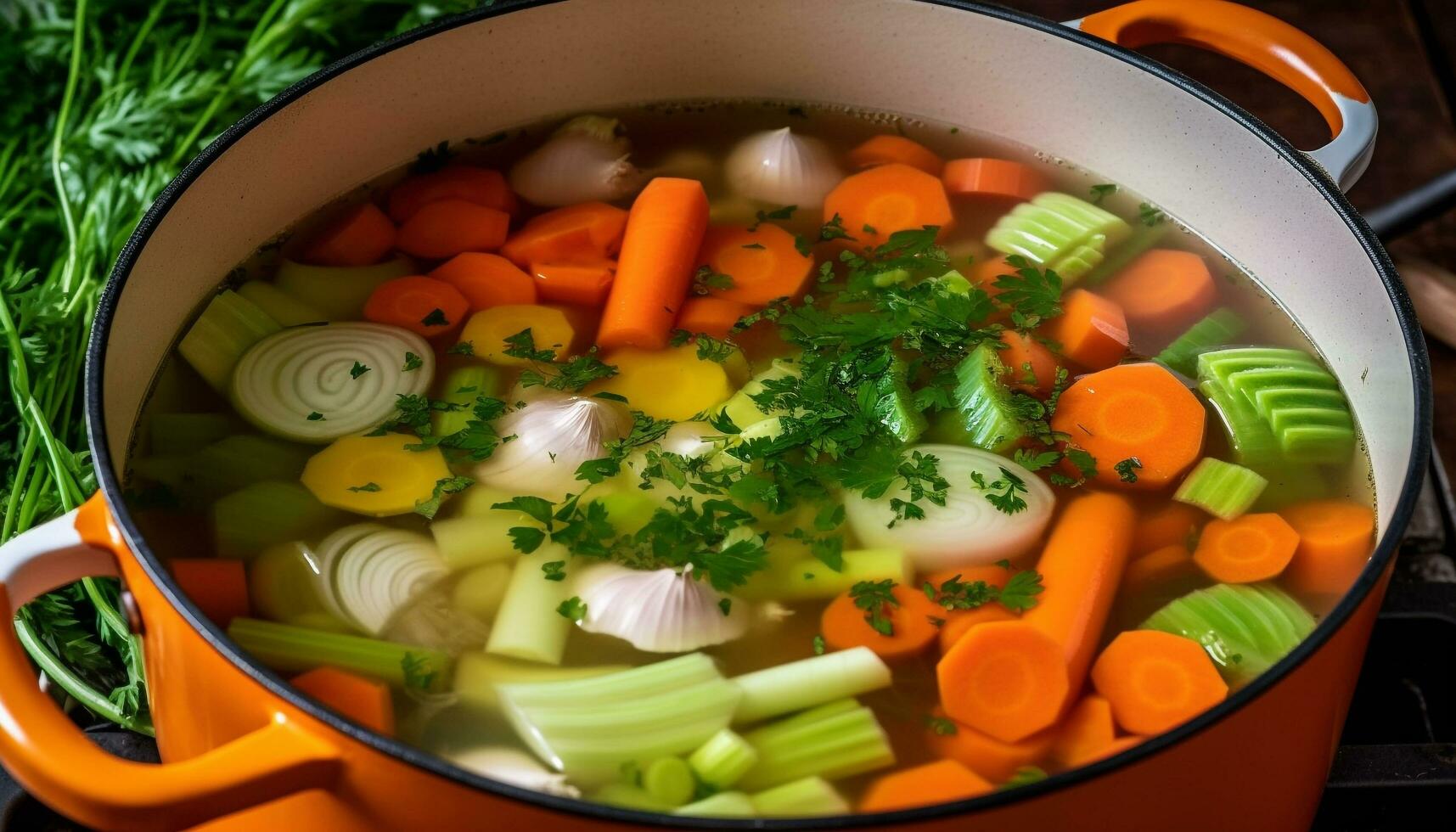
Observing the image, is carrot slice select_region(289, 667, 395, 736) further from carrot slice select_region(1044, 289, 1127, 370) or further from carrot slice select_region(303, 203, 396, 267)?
carrot slice select_region(1044, 289, 1127, 370)

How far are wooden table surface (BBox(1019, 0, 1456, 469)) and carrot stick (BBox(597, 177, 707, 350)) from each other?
112 centimetres

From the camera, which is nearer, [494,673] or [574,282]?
[494,673]

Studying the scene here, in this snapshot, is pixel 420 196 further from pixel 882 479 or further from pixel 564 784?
pixel 564 784

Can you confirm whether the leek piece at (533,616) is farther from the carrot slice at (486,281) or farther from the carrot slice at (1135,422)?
the carrot slice at (1135,422)

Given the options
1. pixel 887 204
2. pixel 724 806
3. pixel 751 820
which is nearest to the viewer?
pixel 751 820

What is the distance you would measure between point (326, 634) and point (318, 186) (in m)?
0.61

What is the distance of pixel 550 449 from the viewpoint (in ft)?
4.12

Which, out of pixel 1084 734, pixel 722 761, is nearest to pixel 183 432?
pixel 722 761

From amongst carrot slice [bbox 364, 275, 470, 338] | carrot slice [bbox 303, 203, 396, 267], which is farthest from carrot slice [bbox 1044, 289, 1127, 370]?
carrot slice [bbox 303, 203, 396, 267]

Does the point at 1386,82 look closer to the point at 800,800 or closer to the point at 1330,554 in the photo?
the point at 1330,554

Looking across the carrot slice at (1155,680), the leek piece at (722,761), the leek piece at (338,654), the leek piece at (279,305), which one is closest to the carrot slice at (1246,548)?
the carrot slice at (1155,680)

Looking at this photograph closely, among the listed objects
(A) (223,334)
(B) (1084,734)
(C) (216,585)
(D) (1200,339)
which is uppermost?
(A) (223,334)

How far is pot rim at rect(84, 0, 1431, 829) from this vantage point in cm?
79

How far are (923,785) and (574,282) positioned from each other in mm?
694
